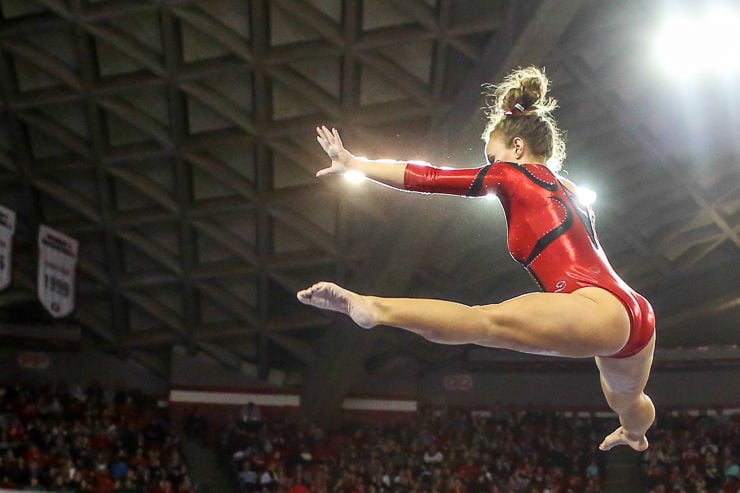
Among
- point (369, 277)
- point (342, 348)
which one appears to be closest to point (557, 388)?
point (342, 348)

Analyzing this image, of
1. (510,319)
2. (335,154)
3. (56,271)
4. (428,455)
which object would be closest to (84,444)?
(56,271)

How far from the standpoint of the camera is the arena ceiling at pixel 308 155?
12.4 m

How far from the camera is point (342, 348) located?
18.3 metres

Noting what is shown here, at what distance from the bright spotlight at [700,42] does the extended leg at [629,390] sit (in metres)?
8.40

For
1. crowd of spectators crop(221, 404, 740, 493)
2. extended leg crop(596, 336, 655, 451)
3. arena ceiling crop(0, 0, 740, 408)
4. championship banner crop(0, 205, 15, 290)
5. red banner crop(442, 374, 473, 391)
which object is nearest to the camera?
extended leg crop(596, 336, 655, 451)

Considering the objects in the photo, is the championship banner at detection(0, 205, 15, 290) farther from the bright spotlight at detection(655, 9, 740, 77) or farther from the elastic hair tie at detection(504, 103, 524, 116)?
the elastic hair tie at detection(504, 103, 524, 116)

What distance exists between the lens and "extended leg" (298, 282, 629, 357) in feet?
11.5

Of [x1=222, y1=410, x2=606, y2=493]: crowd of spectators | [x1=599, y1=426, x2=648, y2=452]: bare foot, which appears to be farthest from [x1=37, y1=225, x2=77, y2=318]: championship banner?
[x1=599, y1=426, x2=648, y2=452]: bare foot

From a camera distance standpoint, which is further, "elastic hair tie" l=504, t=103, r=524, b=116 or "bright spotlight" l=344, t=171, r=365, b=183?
"bright spotlight" l=344, t=171, r=365, b=183

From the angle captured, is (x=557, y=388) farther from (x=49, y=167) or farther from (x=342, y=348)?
(x=49, y=167)

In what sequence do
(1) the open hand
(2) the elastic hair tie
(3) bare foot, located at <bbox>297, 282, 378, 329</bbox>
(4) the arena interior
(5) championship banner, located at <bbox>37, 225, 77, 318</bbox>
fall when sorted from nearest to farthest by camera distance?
(3) bare foot, located at <bbox>297, 282, 378, 329</bbox> → (2) the elastic hair tie → (1) the open hand → (4) the arena interior → (5) championship banner, located at <bbox>37, 225, 77, 318</bbox>

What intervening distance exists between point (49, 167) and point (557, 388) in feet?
41.5

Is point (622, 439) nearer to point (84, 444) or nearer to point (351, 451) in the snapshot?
point (84, 444)

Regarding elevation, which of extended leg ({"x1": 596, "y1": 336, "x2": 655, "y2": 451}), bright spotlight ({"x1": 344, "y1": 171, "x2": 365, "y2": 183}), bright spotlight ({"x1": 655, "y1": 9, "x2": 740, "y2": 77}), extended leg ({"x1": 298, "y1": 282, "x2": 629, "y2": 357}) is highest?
bright spotlight ({"x1": 655, "y1": 9, "x2": 740, "y2": 77})
